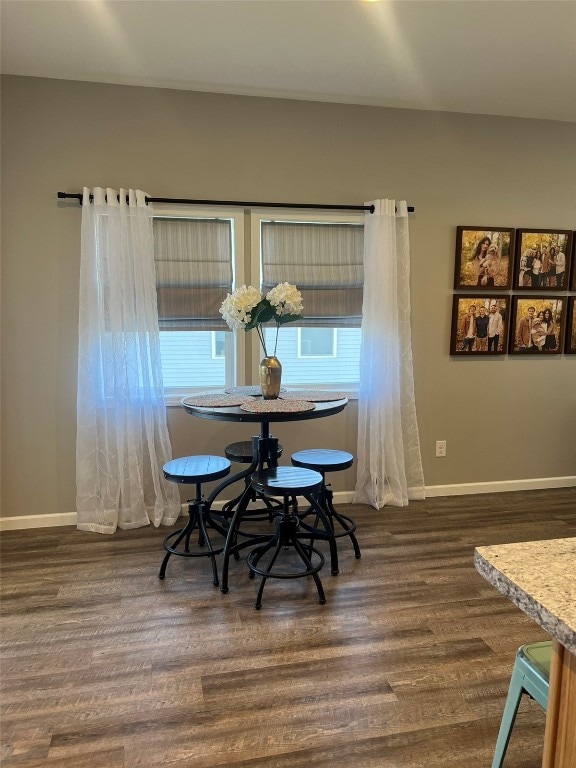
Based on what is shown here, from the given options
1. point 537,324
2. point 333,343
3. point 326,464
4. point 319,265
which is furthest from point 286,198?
point 537,324

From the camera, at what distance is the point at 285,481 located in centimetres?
252

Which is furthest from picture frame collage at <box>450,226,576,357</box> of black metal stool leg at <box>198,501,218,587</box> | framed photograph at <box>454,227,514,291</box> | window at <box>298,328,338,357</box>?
black metal stool leg at <box>198,501,218,587</box>

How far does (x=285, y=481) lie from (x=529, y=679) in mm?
1400

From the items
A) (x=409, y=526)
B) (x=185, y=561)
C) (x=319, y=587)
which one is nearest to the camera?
(x=319, y=587)

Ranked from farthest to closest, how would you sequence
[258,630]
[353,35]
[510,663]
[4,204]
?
[4,204]
[353,35]
[258,630]
[510,663]

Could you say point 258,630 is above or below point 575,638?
below

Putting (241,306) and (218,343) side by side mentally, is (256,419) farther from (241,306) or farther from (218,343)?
(218,343)

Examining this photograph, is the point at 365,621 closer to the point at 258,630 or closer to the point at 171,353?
the point at 258,630

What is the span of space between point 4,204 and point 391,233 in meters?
2.42

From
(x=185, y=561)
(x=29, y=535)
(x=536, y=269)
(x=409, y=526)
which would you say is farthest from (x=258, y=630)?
(x=536, y=269)

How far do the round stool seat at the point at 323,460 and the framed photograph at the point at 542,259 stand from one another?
201cm

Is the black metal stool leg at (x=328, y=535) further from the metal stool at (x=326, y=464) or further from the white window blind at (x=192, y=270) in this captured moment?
the white window blind at (x=192, y=270)

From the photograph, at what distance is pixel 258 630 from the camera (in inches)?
91.2

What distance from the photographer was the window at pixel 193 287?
346 cm
